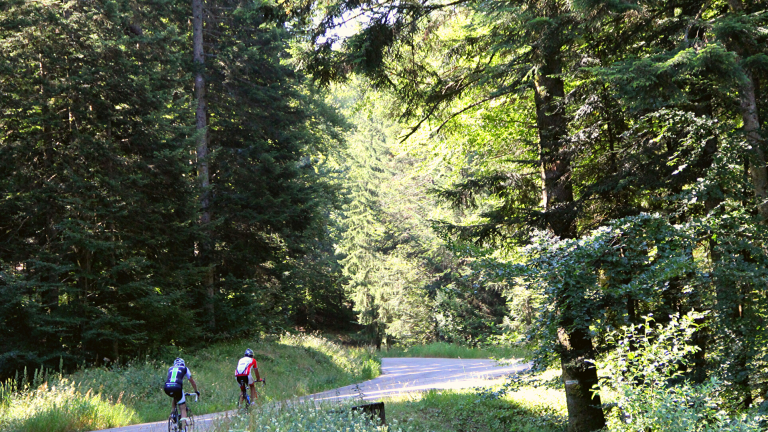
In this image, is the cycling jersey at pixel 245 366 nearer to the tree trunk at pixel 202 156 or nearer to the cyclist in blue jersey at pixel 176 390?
the cyclist in blue jersey at pixel 176 390

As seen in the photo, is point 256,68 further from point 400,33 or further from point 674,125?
point 674,125

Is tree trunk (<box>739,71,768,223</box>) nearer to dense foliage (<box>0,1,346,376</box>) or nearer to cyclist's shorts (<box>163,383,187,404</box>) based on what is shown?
dense foliage (<box>0,1,346,376</box>)

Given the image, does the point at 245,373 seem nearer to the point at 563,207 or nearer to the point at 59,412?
the point at 59,412

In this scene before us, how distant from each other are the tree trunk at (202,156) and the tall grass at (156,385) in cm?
226

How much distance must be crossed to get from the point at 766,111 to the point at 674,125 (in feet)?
6.01

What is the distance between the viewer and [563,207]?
9539 millimetres

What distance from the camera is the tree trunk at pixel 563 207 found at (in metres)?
9.18

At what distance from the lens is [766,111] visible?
30.7 feet

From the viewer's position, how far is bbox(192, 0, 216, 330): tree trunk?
61.0ft

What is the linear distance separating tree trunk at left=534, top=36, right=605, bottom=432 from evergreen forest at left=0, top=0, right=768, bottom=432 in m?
0.04

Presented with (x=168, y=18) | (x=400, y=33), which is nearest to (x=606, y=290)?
(x=400, y=33)

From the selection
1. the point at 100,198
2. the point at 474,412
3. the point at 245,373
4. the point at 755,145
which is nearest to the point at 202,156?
the point at 100,198

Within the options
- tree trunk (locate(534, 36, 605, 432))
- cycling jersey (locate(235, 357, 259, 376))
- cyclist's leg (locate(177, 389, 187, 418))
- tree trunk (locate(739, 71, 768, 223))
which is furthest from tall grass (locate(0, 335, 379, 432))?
tree trunk (locate(739, 71, 768, 223))

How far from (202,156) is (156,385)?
28.4 ft
